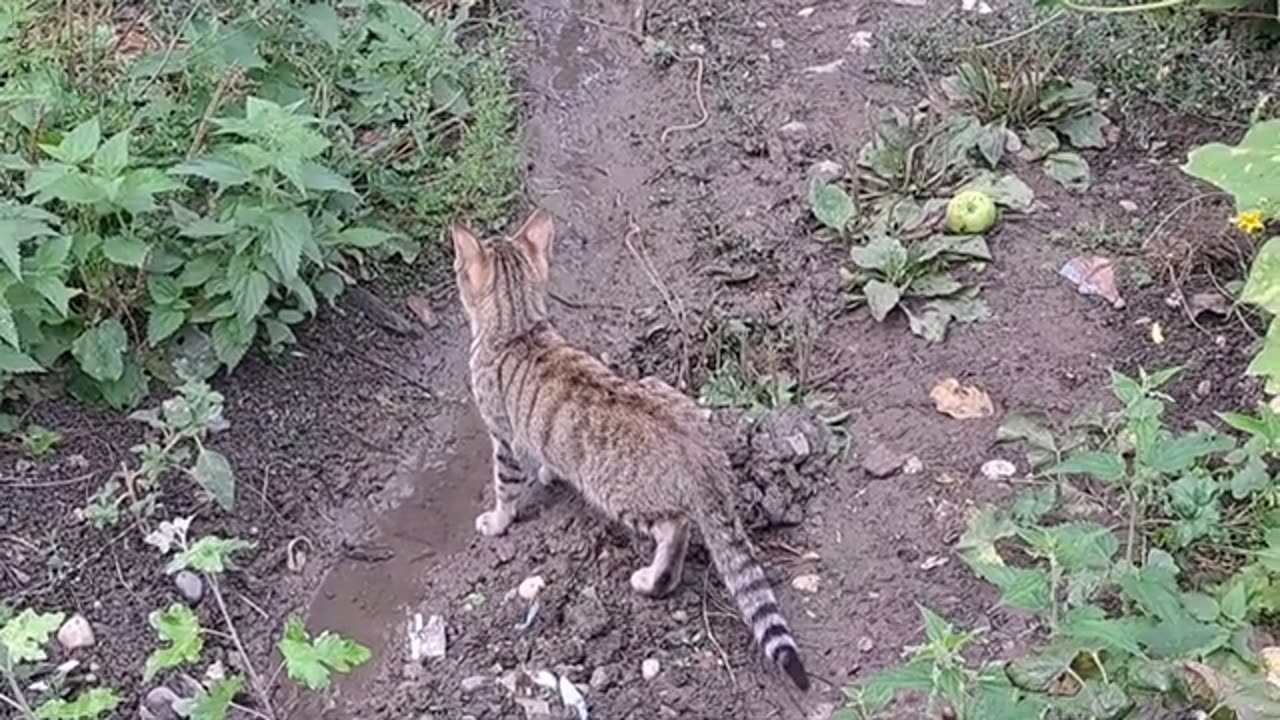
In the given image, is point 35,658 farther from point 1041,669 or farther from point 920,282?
point 920,282

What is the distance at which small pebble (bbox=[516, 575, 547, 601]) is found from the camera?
4195 mm

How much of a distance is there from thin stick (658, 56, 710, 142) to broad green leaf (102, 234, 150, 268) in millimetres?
1832

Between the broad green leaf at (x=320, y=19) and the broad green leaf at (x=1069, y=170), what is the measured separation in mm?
2162

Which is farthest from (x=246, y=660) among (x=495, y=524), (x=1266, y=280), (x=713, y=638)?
(x=1266, y=280)

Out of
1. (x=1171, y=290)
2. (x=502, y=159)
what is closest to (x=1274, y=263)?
(x=1171, y=290)

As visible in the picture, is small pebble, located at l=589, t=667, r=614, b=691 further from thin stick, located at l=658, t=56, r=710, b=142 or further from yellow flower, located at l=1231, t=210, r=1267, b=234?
thin stick, located at l=658, t=56, r=710, b=142

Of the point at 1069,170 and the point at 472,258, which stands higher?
the point at 472,258

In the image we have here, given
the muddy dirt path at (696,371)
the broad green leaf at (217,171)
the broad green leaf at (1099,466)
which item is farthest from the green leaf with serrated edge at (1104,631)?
the broad green leaf at (217,171)

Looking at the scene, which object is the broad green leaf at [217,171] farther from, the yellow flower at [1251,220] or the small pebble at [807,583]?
the yellow flower at [1251,220]

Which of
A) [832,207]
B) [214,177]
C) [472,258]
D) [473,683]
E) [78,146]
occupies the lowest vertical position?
[473,683]

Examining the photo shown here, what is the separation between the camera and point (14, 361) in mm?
4266

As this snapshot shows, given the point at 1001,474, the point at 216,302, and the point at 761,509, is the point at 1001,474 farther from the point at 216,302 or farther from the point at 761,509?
the point at 216,302

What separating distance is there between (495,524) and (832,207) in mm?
1453

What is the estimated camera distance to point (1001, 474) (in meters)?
4.30
